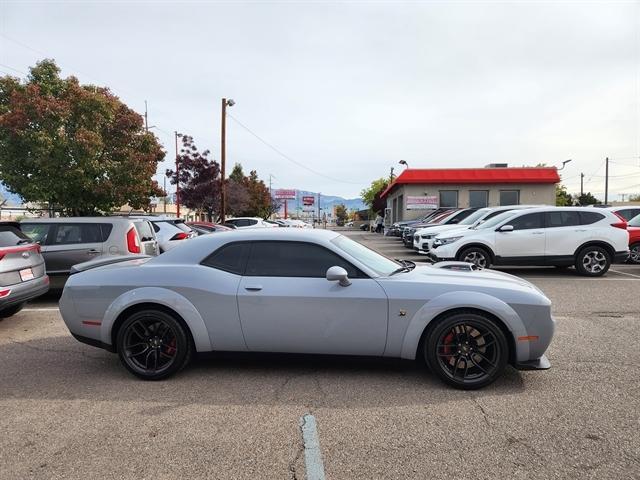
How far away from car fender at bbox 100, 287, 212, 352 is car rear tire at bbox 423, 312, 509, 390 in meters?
2.04

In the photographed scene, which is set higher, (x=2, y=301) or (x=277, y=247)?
(x=277, y=247)

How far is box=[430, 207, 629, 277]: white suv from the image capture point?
33.7 ft

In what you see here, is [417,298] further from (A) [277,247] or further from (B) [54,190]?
(B) [54,190]

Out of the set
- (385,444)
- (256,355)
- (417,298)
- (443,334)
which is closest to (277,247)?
(256,355)

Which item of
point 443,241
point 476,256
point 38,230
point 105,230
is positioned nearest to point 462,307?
point 105,230

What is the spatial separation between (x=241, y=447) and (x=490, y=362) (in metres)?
2.23

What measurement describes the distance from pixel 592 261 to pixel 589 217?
1037 mm

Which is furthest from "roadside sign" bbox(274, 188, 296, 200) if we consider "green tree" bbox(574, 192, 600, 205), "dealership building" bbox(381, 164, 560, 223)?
"dealership building" bbox(381, 164, 560, 223)

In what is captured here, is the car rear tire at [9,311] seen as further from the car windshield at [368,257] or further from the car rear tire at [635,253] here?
the car rear tire at [635,253]

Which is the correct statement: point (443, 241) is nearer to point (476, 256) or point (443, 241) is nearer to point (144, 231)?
point (476, 256)

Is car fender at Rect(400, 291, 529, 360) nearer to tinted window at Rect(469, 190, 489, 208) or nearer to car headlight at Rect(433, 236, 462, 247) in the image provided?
car headlight at Rect(433, 236, 462, 247)

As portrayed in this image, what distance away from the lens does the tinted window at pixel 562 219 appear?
10414 millimetres

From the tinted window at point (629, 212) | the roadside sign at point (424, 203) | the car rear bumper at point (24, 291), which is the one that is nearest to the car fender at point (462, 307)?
the car rear bumper at point (24, 291)

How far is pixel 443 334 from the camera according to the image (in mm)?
3869
